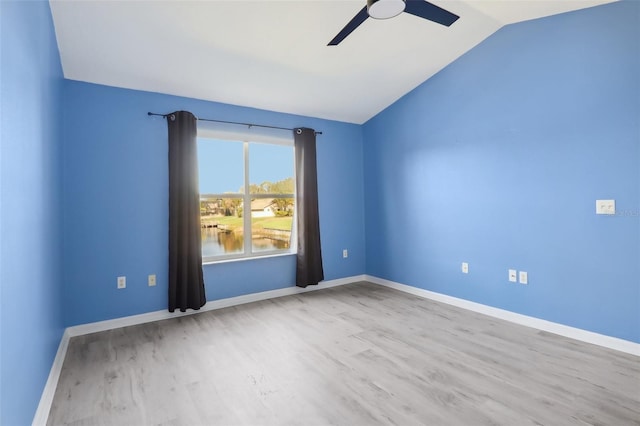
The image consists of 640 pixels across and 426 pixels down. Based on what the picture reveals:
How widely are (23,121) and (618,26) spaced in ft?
12.9

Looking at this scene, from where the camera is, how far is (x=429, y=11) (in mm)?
2082

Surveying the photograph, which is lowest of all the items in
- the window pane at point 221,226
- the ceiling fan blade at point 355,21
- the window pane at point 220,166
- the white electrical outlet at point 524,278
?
the white electrical outlet at point 524,278

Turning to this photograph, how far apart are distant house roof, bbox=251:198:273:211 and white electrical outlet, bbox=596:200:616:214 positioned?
3418mm

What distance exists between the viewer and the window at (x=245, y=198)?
12.3 feet

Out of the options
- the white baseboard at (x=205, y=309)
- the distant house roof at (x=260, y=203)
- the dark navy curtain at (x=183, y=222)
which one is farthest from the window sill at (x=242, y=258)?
the distant house roof at (x=260, y=203)

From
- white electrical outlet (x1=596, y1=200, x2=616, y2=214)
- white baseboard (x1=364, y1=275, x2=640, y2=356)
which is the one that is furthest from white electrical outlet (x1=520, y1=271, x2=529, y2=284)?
white electrical outlet (x1=596, y1=200, x2=616, y2=214)

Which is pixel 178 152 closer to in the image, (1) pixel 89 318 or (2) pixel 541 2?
(1) pixel 89 318

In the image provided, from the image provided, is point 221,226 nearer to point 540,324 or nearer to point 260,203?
point 260,203

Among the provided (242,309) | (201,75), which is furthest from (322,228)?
(201,75)

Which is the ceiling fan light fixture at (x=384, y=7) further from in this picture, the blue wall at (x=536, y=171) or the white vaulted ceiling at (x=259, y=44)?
the blue wall at (x=536, y=171)

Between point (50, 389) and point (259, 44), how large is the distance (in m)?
3.01

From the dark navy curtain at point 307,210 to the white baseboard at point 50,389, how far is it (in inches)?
97.4

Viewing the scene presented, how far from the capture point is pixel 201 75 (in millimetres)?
3152

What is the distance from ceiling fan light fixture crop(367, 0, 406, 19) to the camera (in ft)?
6.14
